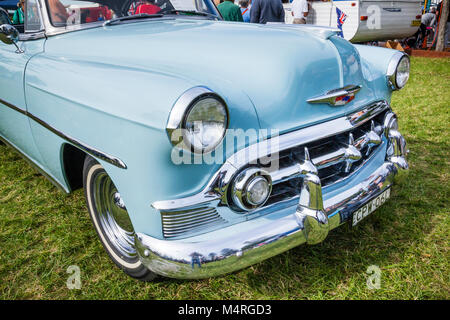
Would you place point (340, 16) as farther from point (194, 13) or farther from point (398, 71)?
point (398, 71)

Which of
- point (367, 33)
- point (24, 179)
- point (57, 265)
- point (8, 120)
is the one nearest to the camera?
point (57, 265)

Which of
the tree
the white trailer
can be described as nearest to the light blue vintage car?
the white trailer

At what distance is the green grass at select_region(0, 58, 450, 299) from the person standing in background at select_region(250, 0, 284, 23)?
3.87 meters

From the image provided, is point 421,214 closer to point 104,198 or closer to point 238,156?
point 238,156

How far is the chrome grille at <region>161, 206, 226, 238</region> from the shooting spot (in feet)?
4.65

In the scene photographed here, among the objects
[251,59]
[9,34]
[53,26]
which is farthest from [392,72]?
[9,34]

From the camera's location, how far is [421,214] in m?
2.45

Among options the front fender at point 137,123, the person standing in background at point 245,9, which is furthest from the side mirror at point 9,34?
the person standing in background at point 245,9

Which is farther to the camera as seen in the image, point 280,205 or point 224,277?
point 224,277

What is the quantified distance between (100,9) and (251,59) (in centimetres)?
122

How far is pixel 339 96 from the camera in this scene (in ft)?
6.01

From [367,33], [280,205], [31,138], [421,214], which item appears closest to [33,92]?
[31,138]
